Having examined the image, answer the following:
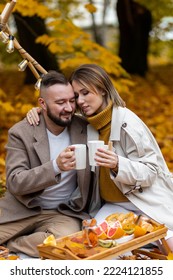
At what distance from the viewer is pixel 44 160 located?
12.9ft

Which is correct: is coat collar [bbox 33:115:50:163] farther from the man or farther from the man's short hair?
the man's short hair

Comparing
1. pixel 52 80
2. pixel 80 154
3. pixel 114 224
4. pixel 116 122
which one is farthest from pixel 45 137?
pixel 114 224

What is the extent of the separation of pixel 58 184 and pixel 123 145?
56cm

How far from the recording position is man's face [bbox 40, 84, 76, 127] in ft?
12.6

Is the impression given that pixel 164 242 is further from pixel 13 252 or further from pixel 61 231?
pixel 13 252

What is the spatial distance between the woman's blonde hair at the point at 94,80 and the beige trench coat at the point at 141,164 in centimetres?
12

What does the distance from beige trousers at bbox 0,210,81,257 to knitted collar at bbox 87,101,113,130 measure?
2.30 feet

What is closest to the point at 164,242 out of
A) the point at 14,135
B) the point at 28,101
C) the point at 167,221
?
the point at 167,221

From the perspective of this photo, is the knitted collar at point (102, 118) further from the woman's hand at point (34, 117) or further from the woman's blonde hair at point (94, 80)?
the woman's hand at point (34, 117)

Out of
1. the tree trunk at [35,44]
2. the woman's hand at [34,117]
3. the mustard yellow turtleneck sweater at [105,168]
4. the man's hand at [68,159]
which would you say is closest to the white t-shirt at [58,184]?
the woman's hand at [34,117]

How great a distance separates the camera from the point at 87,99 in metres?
3.80

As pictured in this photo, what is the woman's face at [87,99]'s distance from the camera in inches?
150

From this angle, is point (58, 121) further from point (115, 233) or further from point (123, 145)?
point (115, 233)
